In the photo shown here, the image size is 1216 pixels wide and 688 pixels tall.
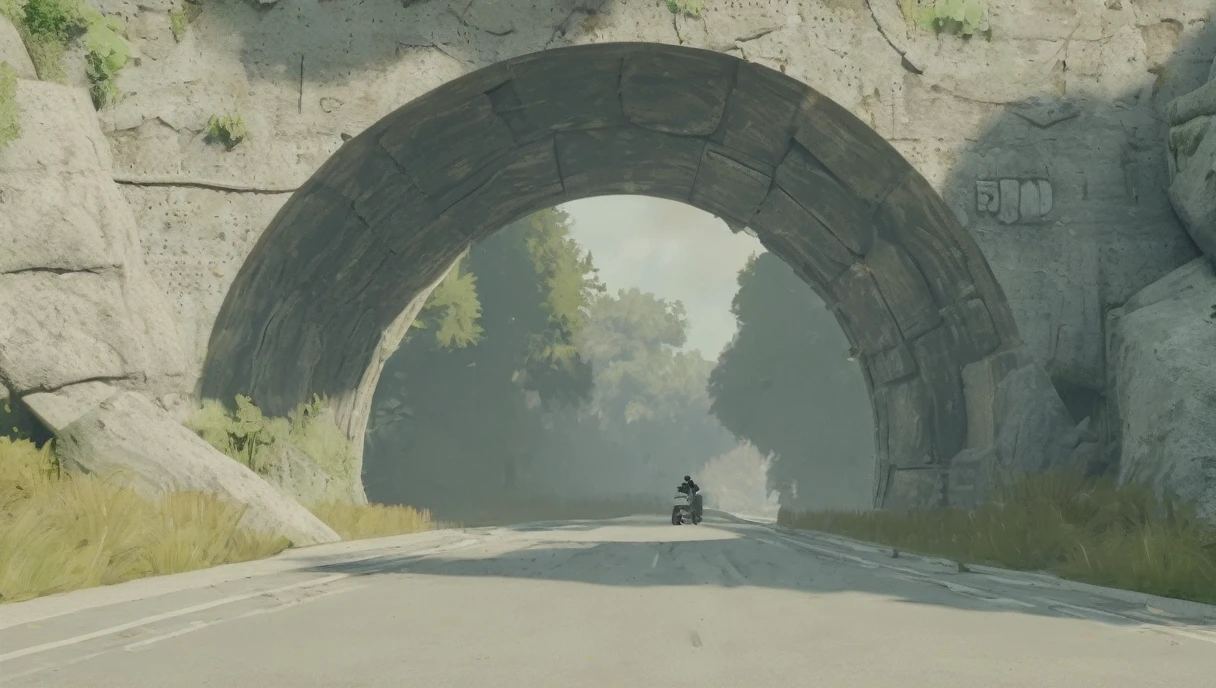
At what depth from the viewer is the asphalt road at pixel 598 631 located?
6.70 m

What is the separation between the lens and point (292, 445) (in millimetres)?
20875

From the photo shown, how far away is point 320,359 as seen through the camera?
22.0 metres

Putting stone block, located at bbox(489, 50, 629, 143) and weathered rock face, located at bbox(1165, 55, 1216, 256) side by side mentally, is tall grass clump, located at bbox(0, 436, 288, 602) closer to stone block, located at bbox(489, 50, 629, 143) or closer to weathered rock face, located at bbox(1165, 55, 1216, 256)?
stone block, located at bbox(489, 50, 629, 143)

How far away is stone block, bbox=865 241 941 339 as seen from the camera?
20719 mm

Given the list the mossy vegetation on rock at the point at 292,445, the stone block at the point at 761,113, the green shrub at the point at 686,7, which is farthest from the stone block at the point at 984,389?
the mossy vegetation on rock at the point at 292,445

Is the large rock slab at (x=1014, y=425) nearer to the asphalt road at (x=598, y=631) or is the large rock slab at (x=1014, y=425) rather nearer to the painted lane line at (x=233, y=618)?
the asphalt road at (x=598, y=631)

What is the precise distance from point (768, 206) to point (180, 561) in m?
13.6

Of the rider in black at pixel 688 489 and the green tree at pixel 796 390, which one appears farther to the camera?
the green tree at pixel 796 390

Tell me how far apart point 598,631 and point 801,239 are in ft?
52.4

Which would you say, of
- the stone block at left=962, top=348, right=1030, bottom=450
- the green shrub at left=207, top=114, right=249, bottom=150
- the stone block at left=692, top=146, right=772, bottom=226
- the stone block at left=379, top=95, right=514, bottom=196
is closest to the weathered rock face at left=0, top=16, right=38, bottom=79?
the green shrub at left=207, top=114, right=249, bottom=150

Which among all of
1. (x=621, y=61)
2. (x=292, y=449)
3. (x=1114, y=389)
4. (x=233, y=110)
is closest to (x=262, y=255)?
(x=233, y=110)

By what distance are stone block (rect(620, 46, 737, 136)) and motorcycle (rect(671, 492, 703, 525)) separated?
48.5 ft

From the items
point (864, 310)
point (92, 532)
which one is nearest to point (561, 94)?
point (864, 310)

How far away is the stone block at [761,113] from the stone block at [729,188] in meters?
0.65
